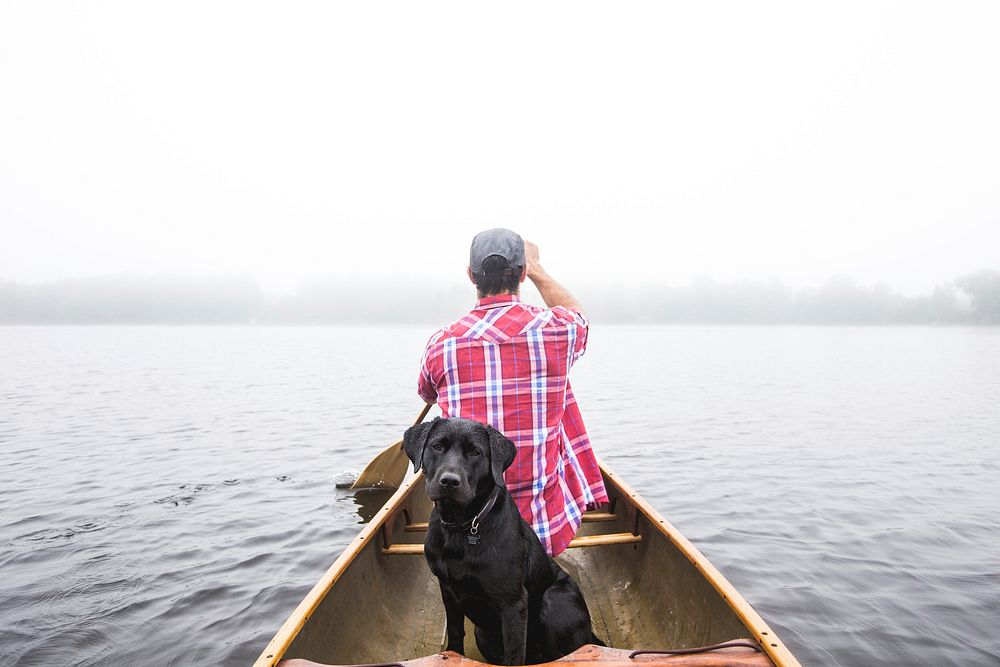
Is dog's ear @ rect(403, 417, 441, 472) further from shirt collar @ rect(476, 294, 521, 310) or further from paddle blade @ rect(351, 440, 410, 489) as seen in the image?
paddle blade @ rect(351, 440, 410, 489)

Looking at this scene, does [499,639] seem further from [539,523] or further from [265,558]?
[265,558]

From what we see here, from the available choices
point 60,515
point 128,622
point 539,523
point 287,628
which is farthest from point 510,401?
point 60,515

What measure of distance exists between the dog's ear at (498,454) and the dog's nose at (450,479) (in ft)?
0.97

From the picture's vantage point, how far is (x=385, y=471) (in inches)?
459

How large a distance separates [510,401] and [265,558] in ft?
23.5

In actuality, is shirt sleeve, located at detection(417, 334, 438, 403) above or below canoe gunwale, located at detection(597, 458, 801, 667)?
above

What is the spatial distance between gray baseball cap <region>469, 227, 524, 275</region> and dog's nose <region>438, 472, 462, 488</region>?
1362 millimetres

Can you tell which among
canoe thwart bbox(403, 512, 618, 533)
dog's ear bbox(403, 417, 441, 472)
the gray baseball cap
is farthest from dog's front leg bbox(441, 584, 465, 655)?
canoe thwart bbox(403, 512, 618, 533)

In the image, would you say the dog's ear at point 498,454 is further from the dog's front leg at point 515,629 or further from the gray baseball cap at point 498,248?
the gray baseball cap at point 498,248

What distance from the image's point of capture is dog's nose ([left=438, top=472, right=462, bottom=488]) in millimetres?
2895

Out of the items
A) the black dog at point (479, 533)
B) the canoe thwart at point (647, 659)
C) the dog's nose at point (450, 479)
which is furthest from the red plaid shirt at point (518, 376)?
the canoe thwart at point (647, 659)

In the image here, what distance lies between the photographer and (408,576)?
5.64 m

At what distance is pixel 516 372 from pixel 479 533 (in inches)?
36.4

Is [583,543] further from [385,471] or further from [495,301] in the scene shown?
[385,471]
